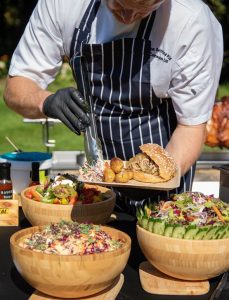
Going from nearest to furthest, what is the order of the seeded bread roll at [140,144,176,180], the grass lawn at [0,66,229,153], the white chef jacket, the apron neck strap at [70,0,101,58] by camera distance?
the seeded bread roll at [140,144,176,180] < the white chef jacket < the apron neck strap at [70,0,101,58] < the grass lawn at [0,66,229,153]

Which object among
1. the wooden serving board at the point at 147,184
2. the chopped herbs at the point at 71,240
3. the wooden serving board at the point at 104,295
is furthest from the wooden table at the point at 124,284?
the wooden serving board at the point at 147,184

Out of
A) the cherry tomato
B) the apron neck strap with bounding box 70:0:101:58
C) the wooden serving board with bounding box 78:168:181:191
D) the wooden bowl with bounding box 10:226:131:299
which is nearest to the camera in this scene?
the wooden bowl with bounding box 10:226:131:299

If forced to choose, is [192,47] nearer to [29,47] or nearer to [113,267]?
[29,47]

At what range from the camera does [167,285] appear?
1822 mm

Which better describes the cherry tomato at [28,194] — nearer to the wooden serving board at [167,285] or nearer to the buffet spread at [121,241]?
the buffet spread at [121,241]

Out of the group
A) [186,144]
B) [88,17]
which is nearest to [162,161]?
[186,144]

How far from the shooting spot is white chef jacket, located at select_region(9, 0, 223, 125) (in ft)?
7.75

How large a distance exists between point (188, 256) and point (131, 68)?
93 cm

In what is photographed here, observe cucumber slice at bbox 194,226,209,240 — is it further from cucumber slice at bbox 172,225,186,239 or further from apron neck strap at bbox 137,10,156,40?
apron neck strap at bbox 137,10,156,40

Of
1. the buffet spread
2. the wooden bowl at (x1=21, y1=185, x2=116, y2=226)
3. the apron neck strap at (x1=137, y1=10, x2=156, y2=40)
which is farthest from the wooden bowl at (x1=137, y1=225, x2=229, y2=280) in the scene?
the apron neck strap at (x1=137, y1=10, x2=156, y2=40)

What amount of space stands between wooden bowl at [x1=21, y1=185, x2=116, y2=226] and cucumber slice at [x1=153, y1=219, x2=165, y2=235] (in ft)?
1.18

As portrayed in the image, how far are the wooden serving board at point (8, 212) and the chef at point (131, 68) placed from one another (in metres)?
0.35

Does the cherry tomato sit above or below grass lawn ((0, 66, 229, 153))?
above

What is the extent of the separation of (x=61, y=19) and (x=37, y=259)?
1.14 metres
